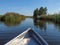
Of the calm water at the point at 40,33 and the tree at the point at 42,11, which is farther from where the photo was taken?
the tree at the point at 42,11

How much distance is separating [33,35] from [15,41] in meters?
0.73

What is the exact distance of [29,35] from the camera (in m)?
5.64

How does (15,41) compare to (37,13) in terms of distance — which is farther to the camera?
(37,13)

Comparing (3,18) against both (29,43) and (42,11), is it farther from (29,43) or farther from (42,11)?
(29,43)

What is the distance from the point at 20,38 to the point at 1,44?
304cm

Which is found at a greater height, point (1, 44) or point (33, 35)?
point (33, 35)

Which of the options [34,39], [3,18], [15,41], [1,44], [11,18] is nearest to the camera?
[15,41]

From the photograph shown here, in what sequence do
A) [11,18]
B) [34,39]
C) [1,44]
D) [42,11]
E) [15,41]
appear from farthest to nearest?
1. [42,11]
2. [11,18]
3. [1,44]
4. [34,39]
5. [15,41]

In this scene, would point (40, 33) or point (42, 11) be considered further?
point (42, 11)

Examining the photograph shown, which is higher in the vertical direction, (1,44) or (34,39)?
(34,39)

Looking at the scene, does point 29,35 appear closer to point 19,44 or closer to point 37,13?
point 19,44

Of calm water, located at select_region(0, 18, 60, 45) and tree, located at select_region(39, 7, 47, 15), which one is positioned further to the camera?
tree, located at select_region(39, 7, 47, 15)

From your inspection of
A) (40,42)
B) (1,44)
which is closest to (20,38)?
(40,42)

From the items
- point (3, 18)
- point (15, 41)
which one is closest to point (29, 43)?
point (15, 41)
